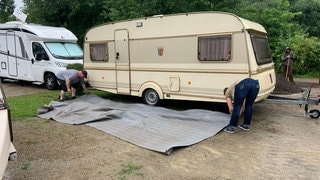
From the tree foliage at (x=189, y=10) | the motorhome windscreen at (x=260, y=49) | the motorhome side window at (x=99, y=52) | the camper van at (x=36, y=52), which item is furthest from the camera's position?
the tree foliage at (x=189, y=10)

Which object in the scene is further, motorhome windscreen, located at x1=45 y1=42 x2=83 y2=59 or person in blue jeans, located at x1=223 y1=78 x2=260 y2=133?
motorhome windscreen, located at x1=45 y1=42 x2=83 y2=59

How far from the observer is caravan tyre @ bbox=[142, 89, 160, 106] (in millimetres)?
9974

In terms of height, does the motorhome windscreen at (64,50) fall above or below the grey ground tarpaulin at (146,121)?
above

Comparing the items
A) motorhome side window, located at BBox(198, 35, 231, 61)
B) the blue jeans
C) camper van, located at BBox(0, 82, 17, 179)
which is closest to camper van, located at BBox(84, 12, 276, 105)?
motorhome side window, located at BBox(198, 35, 231, 61)

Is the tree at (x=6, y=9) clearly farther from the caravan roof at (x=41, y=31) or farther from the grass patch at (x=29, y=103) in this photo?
the grass patch at (x=29, y=103)

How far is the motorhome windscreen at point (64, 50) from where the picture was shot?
14156 millimetres

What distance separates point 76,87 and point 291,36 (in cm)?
1372

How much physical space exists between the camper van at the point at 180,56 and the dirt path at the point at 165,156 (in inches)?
61.4

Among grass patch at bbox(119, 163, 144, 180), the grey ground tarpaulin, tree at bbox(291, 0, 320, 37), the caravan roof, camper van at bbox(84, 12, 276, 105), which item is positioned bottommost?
grass patch at bbox(119, 163, 144, 180)

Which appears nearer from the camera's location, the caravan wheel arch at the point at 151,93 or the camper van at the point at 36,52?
the caravan wheel arch at the point at 151,93

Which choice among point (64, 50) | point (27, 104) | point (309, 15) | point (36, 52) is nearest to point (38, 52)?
point (36, 52)

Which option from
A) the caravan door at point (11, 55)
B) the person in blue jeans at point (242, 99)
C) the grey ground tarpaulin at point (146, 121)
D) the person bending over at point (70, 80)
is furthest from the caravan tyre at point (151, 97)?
the caravan door at point (11, 55)

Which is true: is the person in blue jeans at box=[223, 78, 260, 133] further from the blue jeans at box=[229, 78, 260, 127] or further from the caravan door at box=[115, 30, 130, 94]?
the caravan door at box=[115, 30, 130, 94]

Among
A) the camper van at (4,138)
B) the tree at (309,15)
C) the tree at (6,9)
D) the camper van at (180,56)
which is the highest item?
the tree at (6,9)
